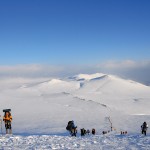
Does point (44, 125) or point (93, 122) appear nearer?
point (44, 125)

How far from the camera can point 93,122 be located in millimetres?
102812

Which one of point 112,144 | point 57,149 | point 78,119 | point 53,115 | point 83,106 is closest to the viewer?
point 57,149

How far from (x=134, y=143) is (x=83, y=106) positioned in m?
128

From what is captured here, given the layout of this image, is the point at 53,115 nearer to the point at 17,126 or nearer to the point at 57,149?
the point at 17,126

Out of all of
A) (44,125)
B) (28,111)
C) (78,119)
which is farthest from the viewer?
(28,111)

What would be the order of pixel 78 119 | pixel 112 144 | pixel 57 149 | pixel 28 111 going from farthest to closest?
pixel 28 111, pixel 78 119, pixel 112 144, pixel 57 149

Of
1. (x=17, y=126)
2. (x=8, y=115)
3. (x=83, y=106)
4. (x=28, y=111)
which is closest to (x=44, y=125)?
(x=17, y=126)

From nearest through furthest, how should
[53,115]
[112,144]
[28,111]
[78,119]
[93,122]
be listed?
[112,144] < [93,122] < [78,119] < [53,115] < [28,111]

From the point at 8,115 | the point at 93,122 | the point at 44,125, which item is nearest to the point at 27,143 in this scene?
the point at 8,115

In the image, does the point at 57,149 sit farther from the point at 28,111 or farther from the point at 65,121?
the point at 28,111

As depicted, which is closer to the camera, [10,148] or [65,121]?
[10,148]

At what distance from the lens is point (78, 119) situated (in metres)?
110

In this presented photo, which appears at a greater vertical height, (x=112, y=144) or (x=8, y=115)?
(x=8, y=115)

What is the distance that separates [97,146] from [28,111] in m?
116
